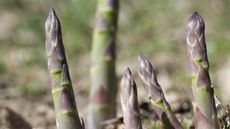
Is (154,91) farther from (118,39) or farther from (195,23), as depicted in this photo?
(118,39)

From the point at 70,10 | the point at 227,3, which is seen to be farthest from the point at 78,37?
the point at 227,3

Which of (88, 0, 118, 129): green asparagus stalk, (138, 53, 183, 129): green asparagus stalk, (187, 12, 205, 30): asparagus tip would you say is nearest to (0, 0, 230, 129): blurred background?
A: (88, 0, 118, 129): green asparagus stalk

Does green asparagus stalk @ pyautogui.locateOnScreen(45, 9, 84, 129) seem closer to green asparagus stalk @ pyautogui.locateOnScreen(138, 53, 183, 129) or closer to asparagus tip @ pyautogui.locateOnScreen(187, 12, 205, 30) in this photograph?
green asparagus stalk @ pyautogui.locateOnScreen(138, 53, 183, 129)

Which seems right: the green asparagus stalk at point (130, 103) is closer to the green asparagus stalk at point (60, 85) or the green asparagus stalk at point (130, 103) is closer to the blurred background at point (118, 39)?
the green asparagus stalk at point (60, 85)

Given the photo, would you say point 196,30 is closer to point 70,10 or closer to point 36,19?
point 70,10

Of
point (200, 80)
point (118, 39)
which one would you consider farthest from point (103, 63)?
point (118, 39)

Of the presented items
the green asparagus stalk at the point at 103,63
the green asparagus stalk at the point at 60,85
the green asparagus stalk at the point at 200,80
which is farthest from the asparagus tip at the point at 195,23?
the green asparagus stalk at the point at 103,63
